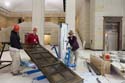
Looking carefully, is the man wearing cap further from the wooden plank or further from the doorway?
the doorway

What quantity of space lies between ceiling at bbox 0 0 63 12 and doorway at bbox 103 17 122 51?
6742 millimetres

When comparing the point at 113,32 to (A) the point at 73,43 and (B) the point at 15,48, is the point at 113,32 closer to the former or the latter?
(A) the point at 73,43

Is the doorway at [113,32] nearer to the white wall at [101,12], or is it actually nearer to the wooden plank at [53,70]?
the white wall at [101,12]

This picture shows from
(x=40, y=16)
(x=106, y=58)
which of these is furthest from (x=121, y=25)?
(x=106, y=58)

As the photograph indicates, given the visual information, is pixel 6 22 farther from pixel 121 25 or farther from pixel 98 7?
pixel 121 25

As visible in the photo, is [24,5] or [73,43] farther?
[24,5]

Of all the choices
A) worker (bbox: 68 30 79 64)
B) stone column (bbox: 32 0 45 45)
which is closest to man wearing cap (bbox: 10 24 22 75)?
worker (bbox: 68 30 79 64)

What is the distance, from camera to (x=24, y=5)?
22.2m

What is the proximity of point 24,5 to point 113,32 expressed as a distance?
11127 millimetres

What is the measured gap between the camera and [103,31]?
15938mm

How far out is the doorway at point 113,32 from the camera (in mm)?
15906

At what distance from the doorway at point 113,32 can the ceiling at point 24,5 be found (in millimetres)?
6742

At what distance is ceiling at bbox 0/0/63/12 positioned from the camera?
826 inches

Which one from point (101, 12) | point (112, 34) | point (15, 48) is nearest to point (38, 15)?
point (101, 12)
